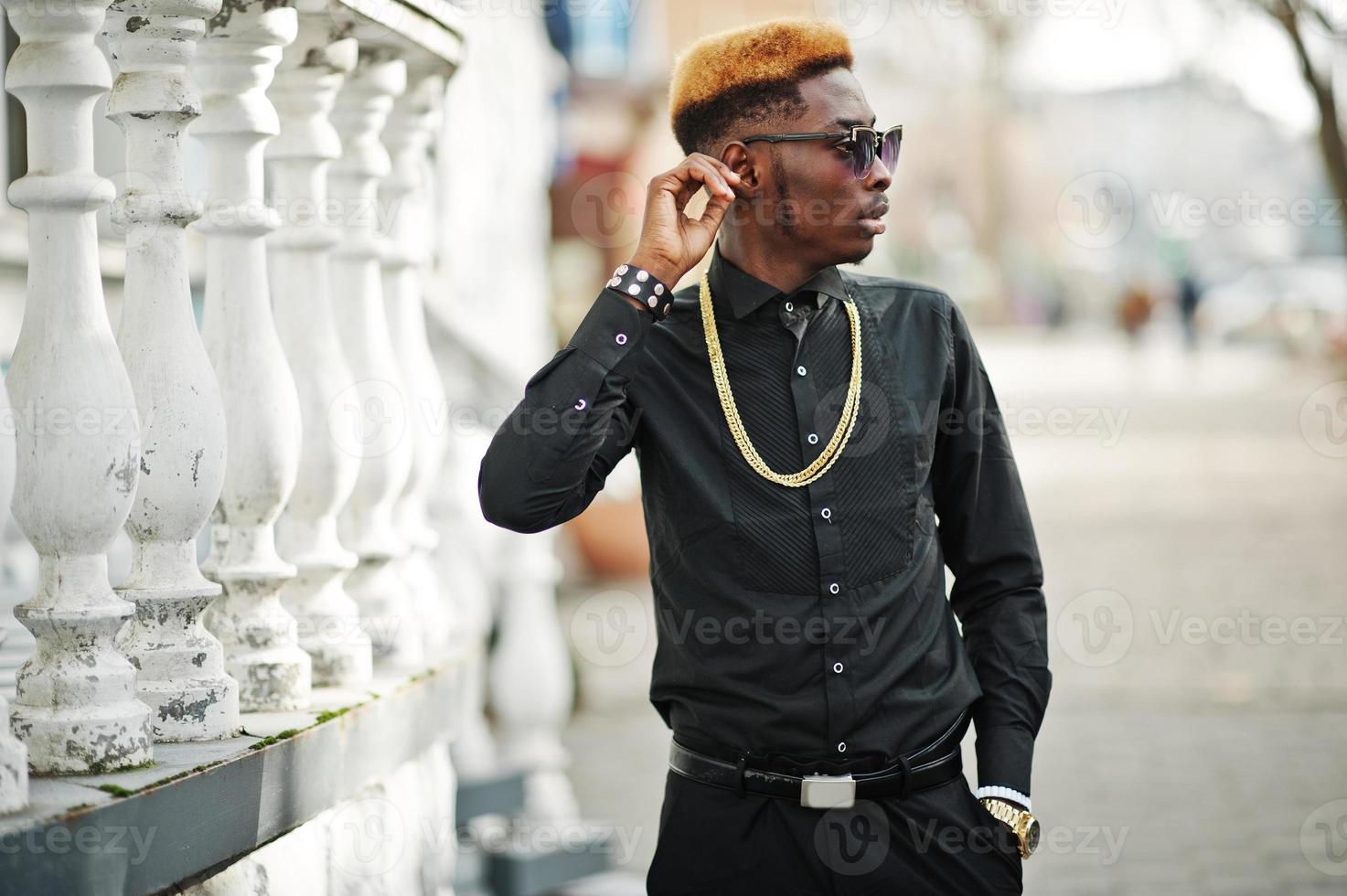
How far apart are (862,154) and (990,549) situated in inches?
28.8

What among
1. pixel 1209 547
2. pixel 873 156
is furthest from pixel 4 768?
pixel 1209 547

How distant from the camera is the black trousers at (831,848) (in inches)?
107

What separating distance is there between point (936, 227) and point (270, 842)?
65.9 metres

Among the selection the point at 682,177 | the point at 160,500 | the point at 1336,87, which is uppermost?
the point at 1336,87

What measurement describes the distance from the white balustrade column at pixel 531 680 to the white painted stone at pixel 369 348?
2.84 meters

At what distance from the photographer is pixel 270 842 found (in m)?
2.81

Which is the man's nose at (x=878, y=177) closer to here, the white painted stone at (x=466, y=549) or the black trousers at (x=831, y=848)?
the black trousers at (x=831, y=848)

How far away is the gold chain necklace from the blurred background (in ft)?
1.84

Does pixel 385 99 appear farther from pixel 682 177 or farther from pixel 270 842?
pixel 270 842

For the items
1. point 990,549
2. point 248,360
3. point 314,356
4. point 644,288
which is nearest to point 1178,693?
point 990,549

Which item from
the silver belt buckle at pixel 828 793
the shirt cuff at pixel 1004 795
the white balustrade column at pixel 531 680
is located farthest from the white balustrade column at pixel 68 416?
the white balustrade column at pixel 531 680

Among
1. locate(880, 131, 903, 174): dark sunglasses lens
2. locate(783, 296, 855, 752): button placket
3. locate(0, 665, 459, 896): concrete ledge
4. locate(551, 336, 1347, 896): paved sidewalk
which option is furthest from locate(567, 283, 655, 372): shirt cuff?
locate(551, 336, 1347, 896): paved sidewalk

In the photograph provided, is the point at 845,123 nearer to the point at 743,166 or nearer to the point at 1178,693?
the point at 743,166

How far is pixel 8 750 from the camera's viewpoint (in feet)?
7.25
